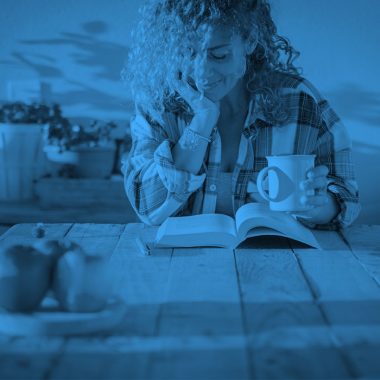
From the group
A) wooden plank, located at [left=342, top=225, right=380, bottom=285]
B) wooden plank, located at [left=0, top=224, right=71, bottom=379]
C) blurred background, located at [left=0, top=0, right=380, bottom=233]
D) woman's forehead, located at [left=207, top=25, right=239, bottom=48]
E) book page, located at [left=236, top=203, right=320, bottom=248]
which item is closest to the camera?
wooden plank, located at [left=0, top=224, right=71, bottom=379]

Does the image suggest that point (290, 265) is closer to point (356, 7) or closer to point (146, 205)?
point (146, 205)

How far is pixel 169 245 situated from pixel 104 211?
4.12 feet

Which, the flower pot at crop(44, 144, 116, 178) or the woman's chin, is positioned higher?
A: the woman's chin

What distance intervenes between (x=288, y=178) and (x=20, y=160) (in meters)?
1.63

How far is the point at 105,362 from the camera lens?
669 millimetres

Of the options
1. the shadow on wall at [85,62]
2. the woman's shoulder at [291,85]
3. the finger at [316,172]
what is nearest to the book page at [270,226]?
the finger at [316,172]

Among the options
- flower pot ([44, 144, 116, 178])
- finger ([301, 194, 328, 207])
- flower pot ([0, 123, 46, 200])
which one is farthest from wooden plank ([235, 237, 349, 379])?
flower pot ([0, 123, 46, 200])

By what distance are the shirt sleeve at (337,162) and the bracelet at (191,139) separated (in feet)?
1.00

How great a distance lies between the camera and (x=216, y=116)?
1.48m

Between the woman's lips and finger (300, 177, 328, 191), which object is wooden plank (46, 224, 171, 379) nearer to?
finger (300, 177, 328, 191)

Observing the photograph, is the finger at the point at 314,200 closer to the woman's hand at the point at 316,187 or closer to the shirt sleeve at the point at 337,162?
the woman's hand at the point at 316,187

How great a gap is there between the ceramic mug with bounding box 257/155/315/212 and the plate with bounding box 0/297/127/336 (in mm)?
491

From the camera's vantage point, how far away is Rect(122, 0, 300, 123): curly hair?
55.1 inches

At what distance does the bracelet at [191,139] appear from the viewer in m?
1.47
